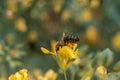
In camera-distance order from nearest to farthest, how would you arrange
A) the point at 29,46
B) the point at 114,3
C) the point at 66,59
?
the point at 66,59 → the point at 114,3 → the point at 29,46

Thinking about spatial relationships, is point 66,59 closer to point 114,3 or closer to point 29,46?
point 114,3

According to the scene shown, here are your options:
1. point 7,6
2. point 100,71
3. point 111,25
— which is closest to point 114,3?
point 111,25

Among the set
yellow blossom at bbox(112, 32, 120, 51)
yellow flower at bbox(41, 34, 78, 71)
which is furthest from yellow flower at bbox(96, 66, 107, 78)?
yellow blossom at bbox(112, 32, 120, 51)

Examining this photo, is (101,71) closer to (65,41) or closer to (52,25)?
(65,41)

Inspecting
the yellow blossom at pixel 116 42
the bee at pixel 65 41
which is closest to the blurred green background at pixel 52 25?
the yellow blossom at pixel 116 42

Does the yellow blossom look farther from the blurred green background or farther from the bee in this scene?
the bee

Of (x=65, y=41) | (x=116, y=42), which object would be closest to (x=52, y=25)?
(x=116, y=42)

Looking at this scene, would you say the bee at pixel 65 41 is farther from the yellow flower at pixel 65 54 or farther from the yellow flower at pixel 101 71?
the yellow flower at pixel 101 71

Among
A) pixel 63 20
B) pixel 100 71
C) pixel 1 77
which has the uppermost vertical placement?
pixel 63 20
